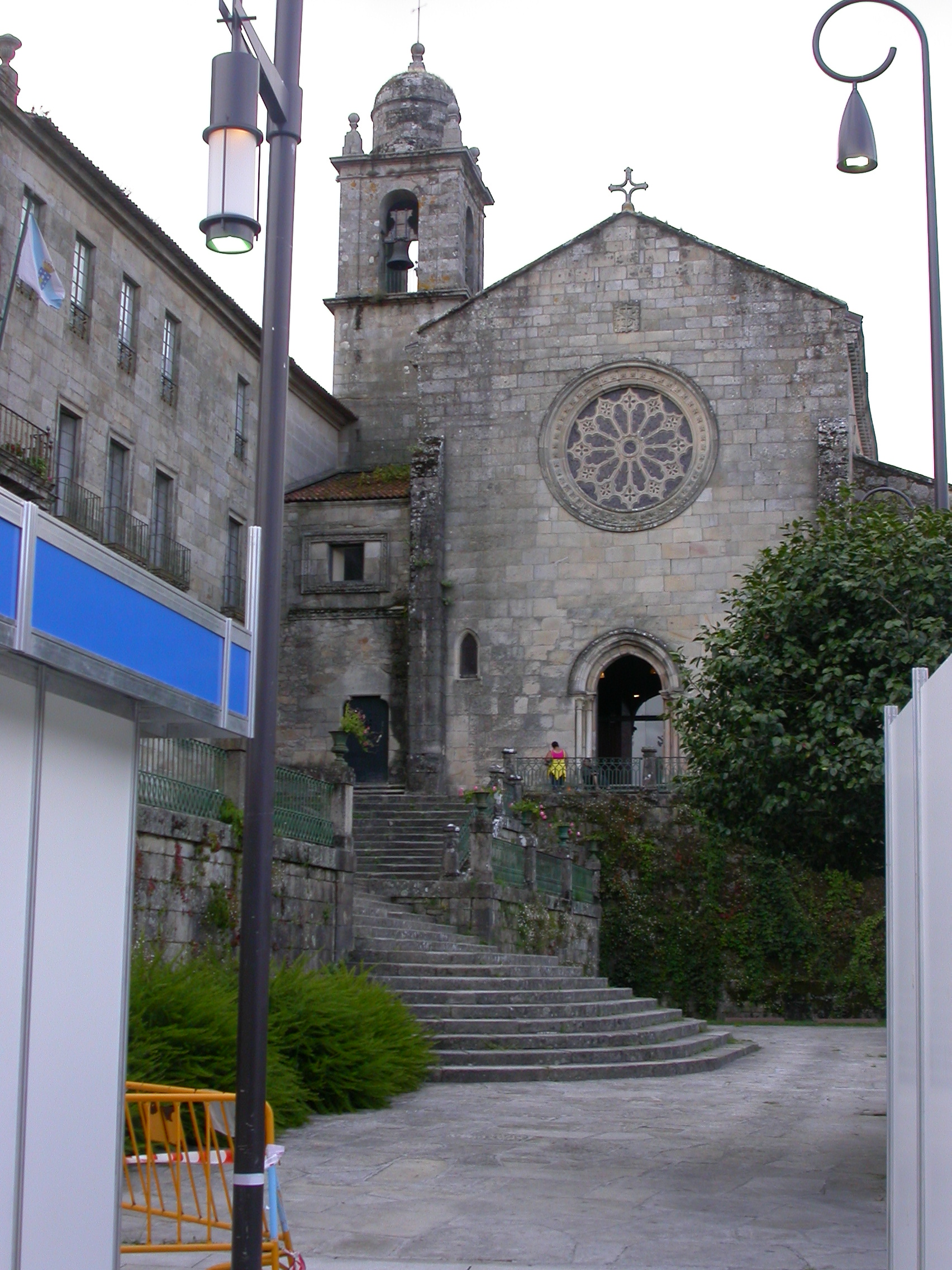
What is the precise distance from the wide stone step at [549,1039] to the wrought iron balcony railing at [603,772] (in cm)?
1131

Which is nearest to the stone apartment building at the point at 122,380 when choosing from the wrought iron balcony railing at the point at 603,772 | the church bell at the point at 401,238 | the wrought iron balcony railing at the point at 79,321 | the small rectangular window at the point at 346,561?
the wrought iron balcony railing at the point at 79,321

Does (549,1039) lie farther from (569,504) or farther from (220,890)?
(569,504)

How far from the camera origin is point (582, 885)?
27938 millimetres

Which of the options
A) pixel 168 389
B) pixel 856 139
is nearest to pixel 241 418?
pixel 168 389

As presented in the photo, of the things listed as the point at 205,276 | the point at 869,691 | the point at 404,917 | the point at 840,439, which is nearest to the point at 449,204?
the point at 205,276

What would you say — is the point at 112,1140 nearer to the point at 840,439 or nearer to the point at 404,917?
the point at 404,917

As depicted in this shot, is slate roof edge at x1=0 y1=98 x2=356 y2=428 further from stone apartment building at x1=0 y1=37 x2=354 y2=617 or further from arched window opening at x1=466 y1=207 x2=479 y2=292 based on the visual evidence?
arched window opening at x1=466 y1=207 x2=479 y2=292

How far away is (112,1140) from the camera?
20.7 feet

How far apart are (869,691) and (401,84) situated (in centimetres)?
3246

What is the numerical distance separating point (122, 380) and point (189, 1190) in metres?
19.5

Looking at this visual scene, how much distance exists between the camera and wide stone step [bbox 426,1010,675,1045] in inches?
687

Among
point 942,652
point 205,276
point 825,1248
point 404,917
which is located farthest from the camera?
point 205,276

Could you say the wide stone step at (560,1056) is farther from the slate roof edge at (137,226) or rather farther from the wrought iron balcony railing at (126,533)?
the wrought iron balcony railing at (126,533)

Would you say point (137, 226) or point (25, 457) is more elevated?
point (137, 226)
